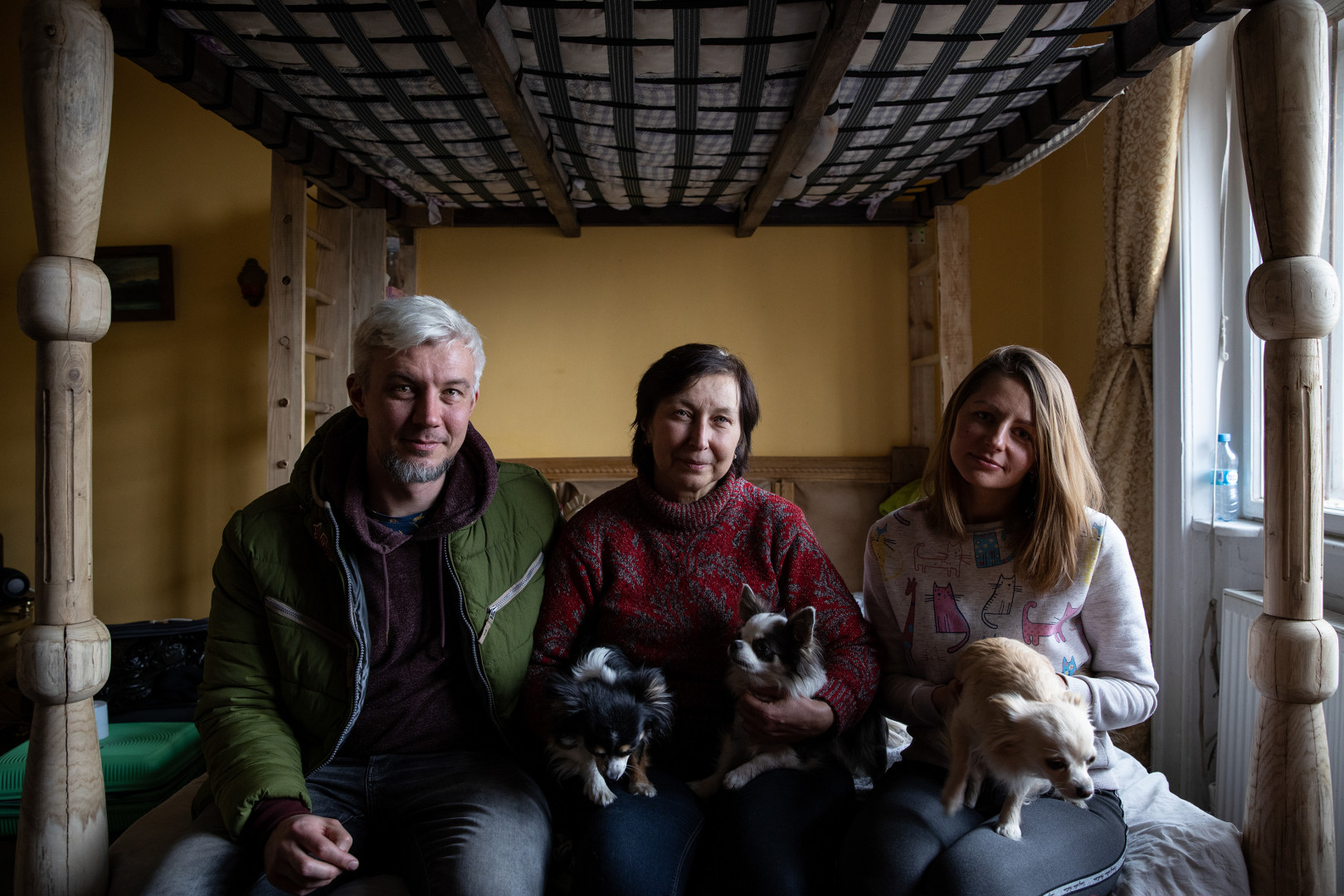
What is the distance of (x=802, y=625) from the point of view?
152cm

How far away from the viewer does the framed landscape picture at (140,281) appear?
13.2 ft

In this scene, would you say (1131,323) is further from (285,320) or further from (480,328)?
(285,320)

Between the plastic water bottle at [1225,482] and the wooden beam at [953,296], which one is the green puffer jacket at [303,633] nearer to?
the plastic water bottle at [1225,482]

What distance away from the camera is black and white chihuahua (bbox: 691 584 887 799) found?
1530mm

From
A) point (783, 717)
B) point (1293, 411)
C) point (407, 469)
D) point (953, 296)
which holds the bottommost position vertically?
point (783, 717)

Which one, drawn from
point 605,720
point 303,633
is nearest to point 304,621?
point 303,633

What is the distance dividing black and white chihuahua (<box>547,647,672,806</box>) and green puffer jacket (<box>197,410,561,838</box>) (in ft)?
0.63

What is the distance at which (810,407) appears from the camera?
414 cm

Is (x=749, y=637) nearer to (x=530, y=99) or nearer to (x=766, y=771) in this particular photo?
(x=766, y=771)

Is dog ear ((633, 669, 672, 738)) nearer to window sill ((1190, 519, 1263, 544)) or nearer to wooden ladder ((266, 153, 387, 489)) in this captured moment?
window sill ((1190, 519, 1263, 544))

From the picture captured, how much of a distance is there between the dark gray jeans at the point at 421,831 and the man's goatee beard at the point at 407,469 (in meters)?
0.60

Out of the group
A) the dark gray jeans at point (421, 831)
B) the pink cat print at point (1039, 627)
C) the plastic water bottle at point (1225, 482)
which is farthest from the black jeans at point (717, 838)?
the plastic water bottle at point (1225, 482)

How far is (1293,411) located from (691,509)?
3.92ft

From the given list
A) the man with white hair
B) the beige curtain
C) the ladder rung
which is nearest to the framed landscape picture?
the ladder rung
